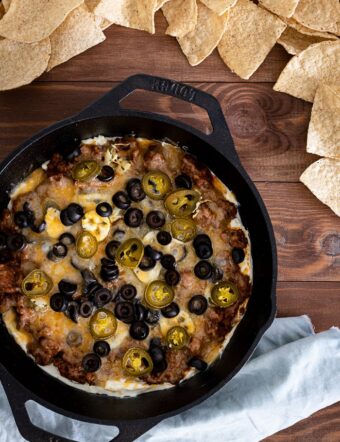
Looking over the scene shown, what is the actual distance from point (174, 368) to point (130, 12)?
181cm

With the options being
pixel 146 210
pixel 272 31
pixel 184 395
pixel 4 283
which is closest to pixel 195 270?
pixel 146 210

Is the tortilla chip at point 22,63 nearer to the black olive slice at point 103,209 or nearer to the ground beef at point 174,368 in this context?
the black olive slice at point 103,209

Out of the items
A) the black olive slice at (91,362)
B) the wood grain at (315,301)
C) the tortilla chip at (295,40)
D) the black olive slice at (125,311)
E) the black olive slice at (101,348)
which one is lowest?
the wood grain at (315,301)

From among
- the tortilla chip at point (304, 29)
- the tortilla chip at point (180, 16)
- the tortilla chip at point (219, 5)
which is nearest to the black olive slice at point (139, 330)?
the tortilla chip at point (180, 16)

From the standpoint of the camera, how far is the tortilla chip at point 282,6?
11.2ft

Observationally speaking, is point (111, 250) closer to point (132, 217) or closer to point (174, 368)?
point (132, 217)

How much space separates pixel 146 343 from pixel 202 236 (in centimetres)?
59

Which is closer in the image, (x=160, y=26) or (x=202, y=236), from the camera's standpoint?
(x=202, y=236)

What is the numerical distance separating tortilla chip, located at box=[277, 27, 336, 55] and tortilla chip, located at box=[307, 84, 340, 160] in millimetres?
246

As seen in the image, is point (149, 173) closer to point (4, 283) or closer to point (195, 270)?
point (195, 270)

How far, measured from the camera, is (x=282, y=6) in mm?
3430

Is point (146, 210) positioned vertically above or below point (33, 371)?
above

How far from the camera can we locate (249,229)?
11.1ft

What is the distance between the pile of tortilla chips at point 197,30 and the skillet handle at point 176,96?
54cm
